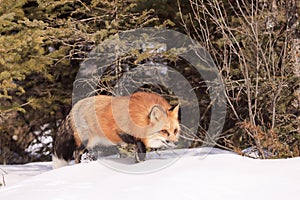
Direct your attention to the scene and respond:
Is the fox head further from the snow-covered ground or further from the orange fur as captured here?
the snow-covered ground

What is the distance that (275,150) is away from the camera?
595 centimetres

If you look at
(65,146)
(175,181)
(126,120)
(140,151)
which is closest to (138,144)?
(140,151)

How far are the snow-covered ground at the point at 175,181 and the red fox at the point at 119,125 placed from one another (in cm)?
32

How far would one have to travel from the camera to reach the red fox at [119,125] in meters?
4.67

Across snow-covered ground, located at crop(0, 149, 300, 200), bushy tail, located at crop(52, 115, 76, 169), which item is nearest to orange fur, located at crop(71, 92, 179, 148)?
bushy tail, located at crop(52, 115, 76, 169)

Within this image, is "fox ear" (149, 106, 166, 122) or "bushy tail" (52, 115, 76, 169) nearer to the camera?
"fox ear" (149, 106, 166, 122)

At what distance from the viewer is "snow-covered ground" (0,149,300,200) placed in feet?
11.4

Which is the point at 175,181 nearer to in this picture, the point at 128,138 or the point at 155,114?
the point at 155,114

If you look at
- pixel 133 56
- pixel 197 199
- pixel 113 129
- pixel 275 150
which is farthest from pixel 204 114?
pixel 197 199

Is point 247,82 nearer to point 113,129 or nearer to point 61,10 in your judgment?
point 113,129

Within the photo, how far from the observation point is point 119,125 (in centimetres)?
486

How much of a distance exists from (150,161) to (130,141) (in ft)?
0.99

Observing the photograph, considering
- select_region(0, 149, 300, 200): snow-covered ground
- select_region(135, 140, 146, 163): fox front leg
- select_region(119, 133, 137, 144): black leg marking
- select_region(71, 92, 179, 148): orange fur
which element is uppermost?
select_region(71, 92, 179, 148): orange fur

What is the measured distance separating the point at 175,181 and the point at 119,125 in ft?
4.43
